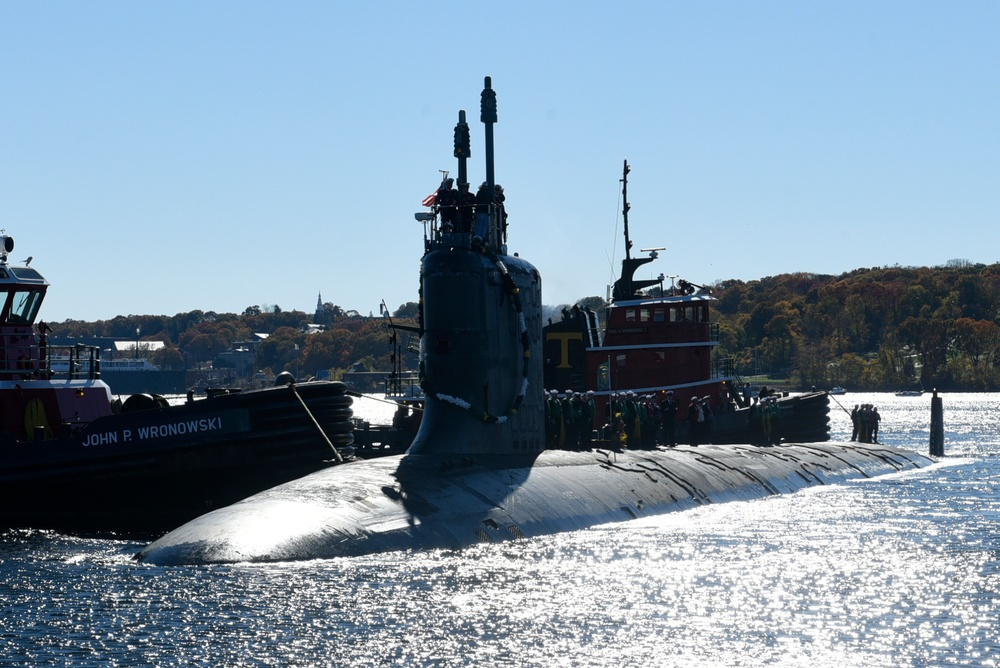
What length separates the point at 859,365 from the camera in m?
162

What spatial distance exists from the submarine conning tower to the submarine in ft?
0.08

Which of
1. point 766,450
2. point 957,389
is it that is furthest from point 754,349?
point 766,450

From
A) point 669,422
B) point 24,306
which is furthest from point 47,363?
point 669,422

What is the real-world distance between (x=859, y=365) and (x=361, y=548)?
14923cm

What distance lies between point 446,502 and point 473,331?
369 cm

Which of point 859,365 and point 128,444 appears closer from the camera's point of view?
point 128,444

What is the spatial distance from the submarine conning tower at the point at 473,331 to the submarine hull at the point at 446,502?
0.71m

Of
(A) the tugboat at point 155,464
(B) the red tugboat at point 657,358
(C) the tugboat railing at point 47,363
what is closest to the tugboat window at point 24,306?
(C) the tugboat railing at point 47,363

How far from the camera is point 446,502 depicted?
22.2 m

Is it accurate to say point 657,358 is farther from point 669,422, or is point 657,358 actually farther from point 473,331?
point 473,331

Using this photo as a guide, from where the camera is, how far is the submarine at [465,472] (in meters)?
19.9

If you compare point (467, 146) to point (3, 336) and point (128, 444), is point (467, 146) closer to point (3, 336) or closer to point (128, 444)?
point (128, 444)

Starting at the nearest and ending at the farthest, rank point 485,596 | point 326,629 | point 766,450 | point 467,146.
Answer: point 326,629, point 485,596, point 467,146, point 766,450

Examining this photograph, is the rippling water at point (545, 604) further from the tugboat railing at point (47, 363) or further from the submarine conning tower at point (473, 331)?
the tugboat railing at point (47, 363)
